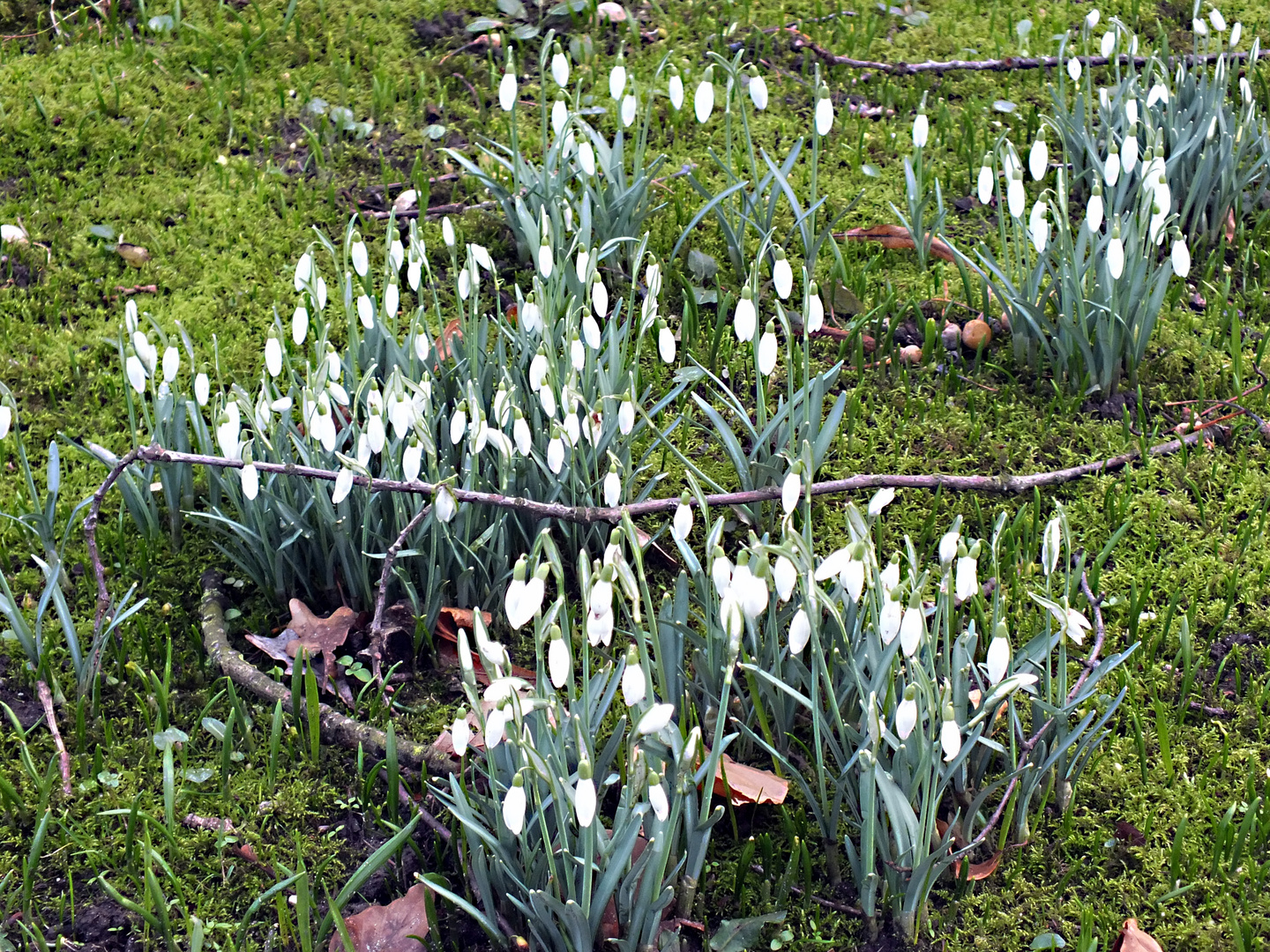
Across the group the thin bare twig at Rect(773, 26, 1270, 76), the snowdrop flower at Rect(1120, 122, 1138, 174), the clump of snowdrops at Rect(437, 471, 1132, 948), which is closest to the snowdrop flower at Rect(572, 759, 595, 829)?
the clump of snowdrops at Rect(437, 471, 1132, 948)

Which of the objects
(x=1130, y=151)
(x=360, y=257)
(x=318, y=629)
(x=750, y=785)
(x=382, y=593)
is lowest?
(x=750, y=785)

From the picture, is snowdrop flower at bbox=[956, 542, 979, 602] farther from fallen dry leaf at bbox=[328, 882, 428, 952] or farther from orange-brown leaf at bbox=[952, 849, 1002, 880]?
fallen dry leaf at bbox=[328, 882, 428, 952]

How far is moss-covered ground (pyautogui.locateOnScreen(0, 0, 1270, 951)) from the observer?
211cm

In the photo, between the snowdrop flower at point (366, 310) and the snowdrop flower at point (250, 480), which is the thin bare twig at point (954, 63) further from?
the snowdrop flower at point (250, 480)

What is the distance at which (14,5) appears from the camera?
455cm

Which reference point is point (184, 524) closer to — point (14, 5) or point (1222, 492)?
point (1222, 492)

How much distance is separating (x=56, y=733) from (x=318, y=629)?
1.72 feet

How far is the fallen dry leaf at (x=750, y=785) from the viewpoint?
2.14 m

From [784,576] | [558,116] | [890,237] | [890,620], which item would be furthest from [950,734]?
[890,237]

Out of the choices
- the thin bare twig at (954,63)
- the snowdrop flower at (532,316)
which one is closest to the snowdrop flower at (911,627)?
the snowdrop flower at (532,316)

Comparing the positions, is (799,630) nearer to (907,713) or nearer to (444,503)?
(907,713)

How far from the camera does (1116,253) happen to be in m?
2.68

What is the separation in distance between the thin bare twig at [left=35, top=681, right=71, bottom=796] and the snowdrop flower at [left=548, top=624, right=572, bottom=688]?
3.72ft

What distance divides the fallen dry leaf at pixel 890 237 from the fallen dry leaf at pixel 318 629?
207cm
